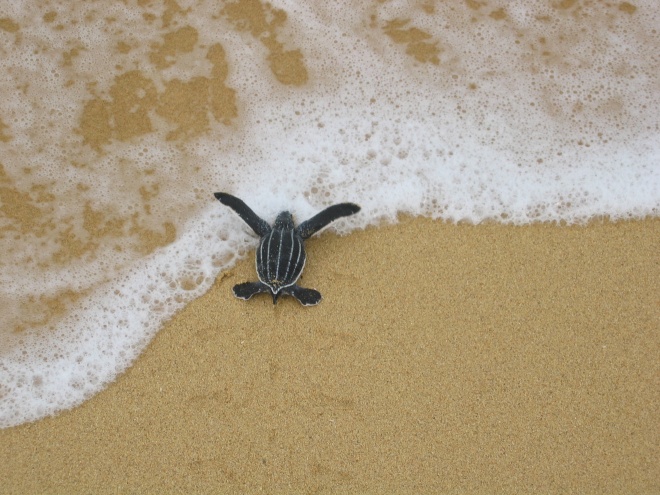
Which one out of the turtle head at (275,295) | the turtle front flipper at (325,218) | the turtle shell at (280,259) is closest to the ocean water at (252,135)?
the turtle front flipper at (325,218)

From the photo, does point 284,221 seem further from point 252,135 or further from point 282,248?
point 252,135

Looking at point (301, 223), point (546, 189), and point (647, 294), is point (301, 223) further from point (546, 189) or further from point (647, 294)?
point (647, 294)

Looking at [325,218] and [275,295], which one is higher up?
[325,218]

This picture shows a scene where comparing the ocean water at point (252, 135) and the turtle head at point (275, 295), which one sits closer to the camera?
the turtle head at point (275, 295)

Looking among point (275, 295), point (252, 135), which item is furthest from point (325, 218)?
point (252, 135)

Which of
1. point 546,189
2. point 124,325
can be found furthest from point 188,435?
point 546,189

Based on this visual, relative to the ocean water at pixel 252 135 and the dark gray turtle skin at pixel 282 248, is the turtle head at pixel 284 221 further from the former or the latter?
the ocean water at pixel 252 135

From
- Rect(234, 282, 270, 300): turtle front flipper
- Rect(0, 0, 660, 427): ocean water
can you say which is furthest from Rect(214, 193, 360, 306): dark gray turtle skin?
Rect(0, 0, 660, 427): ocean water

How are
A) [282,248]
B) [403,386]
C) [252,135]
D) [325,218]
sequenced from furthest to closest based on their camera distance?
[252,135] → [325,218] → [282,248] → [403,386]
